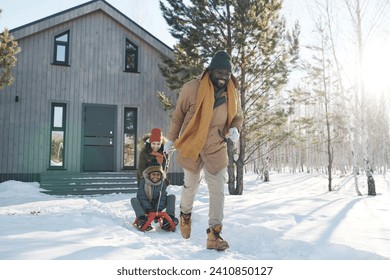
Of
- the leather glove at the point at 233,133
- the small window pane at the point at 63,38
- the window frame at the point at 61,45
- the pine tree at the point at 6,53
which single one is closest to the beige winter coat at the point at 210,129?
the leather glove at the point at 233,133

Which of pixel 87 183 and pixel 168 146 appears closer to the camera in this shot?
pixel 168 146

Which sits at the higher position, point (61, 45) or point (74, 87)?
point (61, 45)

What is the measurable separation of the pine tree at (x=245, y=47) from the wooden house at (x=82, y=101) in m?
2.19

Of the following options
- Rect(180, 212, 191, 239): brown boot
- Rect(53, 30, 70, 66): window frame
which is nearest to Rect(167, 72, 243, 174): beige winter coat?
Rect(180, 212, 191, 239): brown boot

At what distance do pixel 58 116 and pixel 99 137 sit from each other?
1.72 m

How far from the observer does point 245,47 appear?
33.6 ft

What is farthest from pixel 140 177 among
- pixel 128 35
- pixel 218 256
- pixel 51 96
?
pixel 128 35

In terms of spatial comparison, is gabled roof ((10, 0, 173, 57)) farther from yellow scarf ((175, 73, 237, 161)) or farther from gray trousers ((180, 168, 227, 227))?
gray trousers ((180, 168, 227, 227))

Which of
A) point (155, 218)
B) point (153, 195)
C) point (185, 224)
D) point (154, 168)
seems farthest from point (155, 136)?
point (185, 224)

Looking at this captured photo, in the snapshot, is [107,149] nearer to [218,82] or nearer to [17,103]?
[17,103]

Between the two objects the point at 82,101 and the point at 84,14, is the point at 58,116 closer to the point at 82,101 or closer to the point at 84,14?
the point at 82,101

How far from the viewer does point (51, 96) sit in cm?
1180
